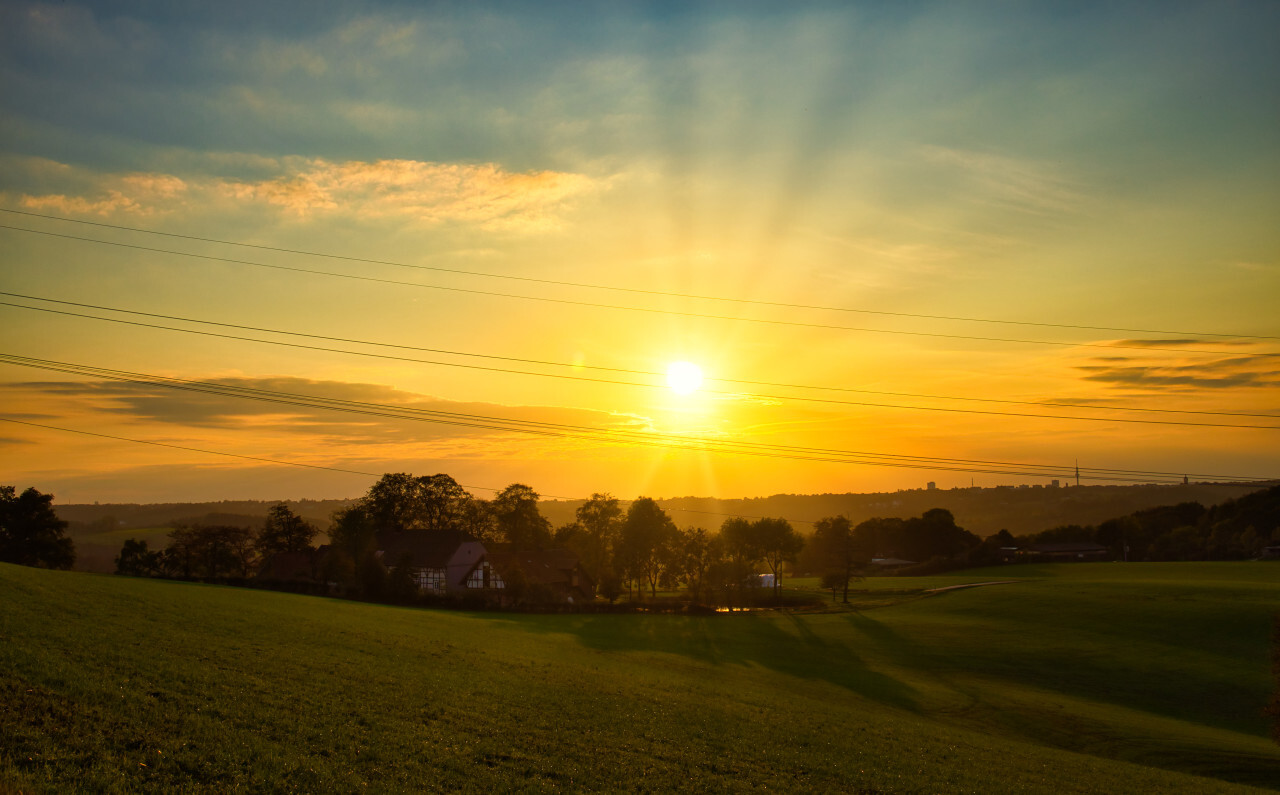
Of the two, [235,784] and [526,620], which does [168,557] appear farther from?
[235,784]

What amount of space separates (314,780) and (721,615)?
259 ft

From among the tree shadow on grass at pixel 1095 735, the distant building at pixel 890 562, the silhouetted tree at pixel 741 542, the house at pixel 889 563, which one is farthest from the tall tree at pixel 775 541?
the tree shadow on grass at pixel 1095 735

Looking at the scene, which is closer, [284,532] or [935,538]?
[284,532]

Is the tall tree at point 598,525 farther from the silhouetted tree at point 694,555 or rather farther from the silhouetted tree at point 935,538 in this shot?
the silhouetted tree at point 935,538

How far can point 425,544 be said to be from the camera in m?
116

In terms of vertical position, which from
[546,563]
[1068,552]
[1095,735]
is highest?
[546,563]

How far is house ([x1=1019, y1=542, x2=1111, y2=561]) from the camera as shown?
14712 centimetres

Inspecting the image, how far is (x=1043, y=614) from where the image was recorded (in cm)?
7831

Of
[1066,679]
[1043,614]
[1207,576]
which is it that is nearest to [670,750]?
[1066,679]

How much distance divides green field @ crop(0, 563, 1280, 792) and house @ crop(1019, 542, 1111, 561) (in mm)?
78997

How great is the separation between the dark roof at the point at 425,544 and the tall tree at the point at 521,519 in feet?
28.4

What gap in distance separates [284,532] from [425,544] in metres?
20.3

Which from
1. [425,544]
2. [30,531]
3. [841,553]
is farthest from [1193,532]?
[30,531]

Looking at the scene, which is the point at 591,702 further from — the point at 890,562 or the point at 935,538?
the point at 935,538
